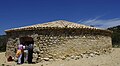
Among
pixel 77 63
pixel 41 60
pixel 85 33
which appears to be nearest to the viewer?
pixel 77 63

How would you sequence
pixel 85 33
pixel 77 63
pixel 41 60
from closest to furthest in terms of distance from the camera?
pixel 77 63
pixel 41 60
pixel 85 33

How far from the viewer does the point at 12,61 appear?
18.9 m

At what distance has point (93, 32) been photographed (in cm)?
1895

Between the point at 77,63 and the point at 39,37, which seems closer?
the point at 77,63

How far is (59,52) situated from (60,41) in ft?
2.41

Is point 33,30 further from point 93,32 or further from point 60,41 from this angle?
point 93,32

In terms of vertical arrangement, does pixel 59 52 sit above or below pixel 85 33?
below

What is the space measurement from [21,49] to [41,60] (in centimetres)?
169

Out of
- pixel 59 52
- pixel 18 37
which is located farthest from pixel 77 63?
pixel 18 37

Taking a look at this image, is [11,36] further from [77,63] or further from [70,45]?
[77,63]

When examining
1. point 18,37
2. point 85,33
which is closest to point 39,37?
point 18,37

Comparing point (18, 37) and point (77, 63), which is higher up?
point (18, 37)

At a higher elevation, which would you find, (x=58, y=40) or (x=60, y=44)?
(x=58, y=40)

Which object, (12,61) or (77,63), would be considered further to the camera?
(12,61)
